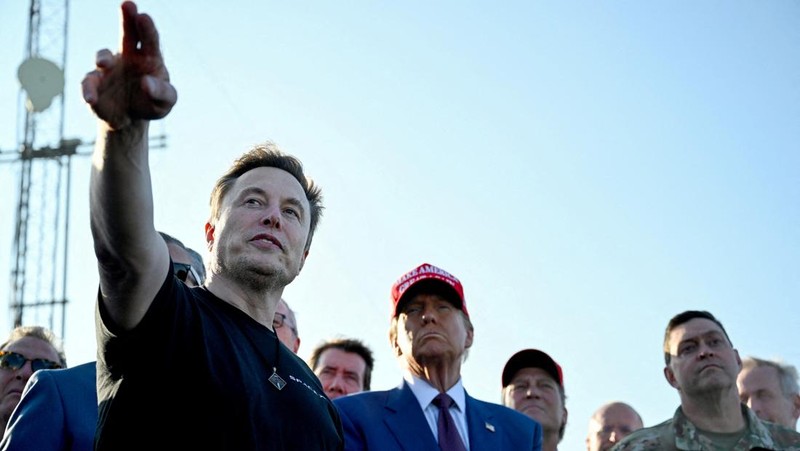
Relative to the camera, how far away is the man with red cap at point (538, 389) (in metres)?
6.09

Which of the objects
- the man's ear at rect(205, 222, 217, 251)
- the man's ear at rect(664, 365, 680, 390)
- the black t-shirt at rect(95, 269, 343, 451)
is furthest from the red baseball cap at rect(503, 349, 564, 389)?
the black t-shirt at rect(95, 269, 343, 451)

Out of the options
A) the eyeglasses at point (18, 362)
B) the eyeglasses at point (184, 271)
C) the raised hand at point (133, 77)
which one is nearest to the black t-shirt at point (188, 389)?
the raised hand at point (133, 77)

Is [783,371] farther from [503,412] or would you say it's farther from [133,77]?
[133,77]

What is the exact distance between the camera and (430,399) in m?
4.87

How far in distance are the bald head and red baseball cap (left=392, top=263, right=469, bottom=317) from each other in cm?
214

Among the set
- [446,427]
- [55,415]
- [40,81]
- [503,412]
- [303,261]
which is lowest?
[55,415]

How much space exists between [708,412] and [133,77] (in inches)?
165

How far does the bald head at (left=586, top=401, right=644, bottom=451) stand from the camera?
22.5 ft

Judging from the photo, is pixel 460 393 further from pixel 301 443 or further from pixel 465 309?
pixel 301 443

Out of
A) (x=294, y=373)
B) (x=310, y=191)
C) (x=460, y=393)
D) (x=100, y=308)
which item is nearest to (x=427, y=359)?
(x=460, y=393)

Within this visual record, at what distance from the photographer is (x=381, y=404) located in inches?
189

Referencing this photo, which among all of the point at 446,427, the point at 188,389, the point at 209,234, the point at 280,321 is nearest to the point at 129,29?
the point at 188,389

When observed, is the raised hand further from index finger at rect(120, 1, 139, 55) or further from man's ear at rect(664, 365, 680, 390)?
man's ear at rect(664, 365, 680, 390)

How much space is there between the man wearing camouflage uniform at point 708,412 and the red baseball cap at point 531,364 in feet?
2.54
